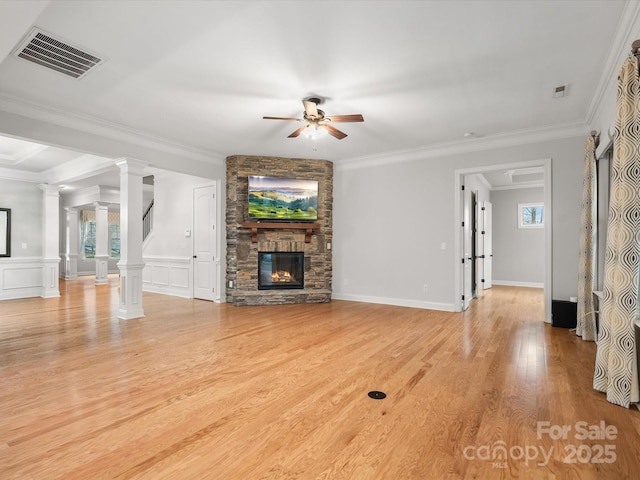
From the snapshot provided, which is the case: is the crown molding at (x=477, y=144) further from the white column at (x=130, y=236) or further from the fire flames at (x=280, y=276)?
the white column at (x=130, y=236)

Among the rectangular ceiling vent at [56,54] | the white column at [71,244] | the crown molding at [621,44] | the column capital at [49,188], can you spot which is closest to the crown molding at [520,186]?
the crown molding at [621,44]

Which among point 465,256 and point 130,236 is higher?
point 130,236

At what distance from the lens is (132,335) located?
164 inches

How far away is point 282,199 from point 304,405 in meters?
4.45

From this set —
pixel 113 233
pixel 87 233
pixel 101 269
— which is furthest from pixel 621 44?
pixel 113 233

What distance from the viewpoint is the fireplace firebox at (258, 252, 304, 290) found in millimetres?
6414

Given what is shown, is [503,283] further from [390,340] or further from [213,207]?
[213,207]

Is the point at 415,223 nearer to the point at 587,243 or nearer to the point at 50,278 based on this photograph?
the point at 587,243

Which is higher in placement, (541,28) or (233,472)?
(541,28)

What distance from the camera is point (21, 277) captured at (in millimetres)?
7148

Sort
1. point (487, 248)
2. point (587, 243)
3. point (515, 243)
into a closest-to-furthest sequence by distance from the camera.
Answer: point (587, 243), point (487, 248), point (515, 243)

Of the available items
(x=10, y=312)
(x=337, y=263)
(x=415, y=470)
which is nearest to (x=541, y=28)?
(x=415, y=470)

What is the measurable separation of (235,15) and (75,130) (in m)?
3.29

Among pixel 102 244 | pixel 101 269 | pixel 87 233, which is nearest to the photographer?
pixel 101 269
